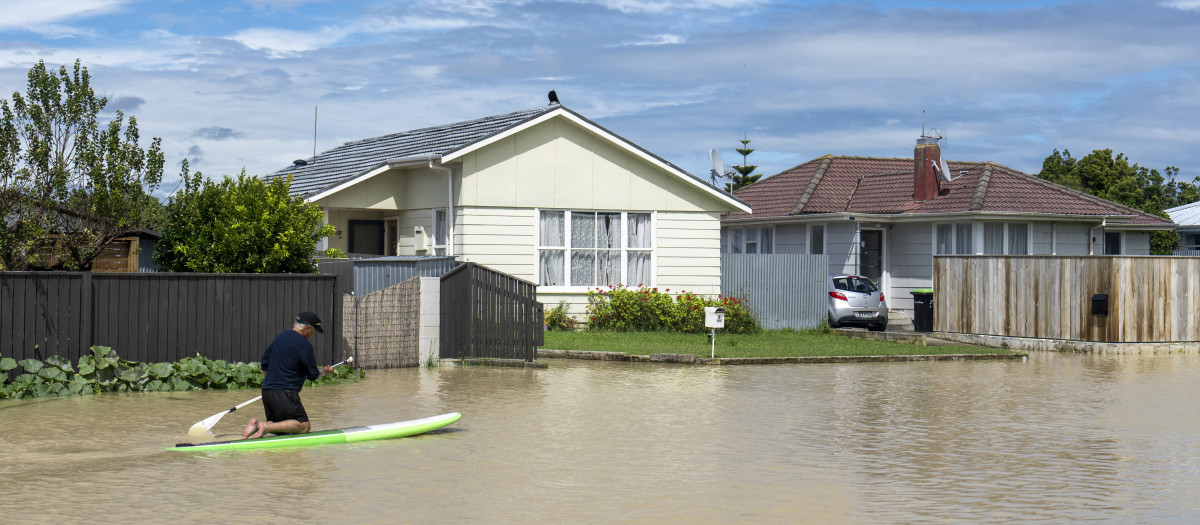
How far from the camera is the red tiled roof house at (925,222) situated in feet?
106

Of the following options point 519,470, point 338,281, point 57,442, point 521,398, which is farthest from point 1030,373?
point 57,442

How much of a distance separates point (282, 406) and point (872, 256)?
80.2 feet

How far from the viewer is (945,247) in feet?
107

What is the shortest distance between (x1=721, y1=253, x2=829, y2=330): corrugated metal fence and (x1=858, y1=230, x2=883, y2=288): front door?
4.26 metres

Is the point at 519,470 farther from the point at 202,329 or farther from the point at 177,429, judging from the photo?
the point at 202,329

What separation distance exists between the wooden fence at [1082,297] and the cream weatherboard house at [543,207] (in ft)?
18.6

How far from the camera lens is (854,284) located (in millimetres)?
30719

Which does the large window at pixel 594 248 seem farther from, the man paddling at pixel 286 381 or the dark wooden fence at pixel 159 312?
the man paddling at pixel 286 381

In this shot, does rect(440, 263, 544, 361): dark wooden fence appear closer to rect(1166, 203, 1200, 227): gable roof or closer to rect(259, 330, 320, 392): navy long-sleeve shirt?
rect(259, 330, 320, 392): navy long-sleeve shirt

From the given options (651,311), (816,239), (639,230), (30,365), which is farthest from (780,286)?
(30,365)

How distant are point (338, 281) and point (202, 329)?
2144 mm

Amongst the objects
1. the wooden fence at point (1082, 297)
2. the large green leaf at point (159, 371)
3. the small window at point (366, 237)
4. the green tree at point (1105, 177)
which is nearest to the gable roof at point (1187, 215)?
the green tree at point (1105, 177)

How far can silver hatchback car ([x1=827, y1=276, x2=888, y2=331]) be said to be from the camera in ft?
99.0

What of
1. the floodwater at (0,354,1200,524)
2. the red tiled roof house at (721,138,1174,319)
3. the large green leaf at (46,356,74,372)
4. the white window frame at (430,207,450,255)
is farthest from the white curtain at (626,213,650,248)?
the large green leaf at (46,356,74,372)
